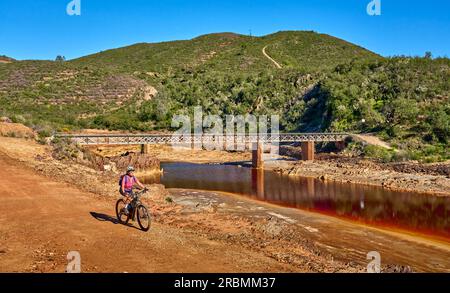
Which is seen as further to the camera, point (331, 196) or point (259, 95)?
point (259, 95)

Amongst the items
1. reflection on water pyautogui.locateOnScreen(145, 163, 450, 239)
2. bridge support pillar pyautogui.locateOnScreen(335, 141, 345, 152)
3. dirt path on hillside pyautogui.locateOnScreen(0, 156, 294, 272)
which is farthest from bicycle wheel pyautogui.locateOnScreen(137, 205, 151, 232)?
bridge support pillar pyautogui.locateOnScreen(335, 141, 345, 152)

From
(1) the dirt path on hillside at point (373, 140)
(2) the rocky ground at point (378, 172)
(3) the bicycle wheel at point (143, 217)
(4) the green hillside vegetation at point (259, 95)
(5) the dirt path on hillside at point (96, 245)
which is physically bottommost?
(2) the rocky ground at point (378, 172)

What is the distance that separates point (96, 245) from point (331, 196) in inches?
788

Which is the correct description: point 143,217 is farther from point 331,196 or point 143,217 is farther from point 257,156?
point 257,156

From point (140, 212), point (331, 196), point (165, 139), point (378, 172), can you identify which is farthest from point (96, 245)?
point (165, 139)

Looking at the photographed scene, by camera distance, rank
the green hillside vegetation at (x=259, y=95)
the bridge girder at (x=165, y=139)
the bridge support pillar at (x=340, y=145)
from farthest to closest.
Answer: the green hillside vegetation at (x=259, y=95) < the bridge support pillar at (x=340, y=145) < the bridge girder at (x=165, y=139)

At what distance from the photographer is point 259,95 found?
75562 millimetres

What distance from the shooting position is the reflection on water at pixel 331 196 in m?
22.2

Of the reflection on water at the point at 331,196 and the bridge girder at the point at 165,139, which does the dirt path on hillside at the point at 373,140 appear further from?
the reflection on water at the point at 331,196

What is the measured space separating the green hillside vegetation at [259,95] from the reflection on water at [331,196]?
1064cm

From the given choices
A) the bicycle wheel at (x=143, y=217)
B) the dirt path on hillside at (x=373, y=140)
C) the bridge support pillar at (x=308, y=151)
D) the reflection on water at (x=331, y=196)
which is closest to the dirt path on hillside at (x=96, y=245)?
the bicycle wheel at (x=143, y=217)

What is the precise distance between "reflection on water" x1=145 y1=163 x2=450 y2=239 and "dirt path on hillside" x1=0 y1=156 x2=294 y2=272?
1278 cm
